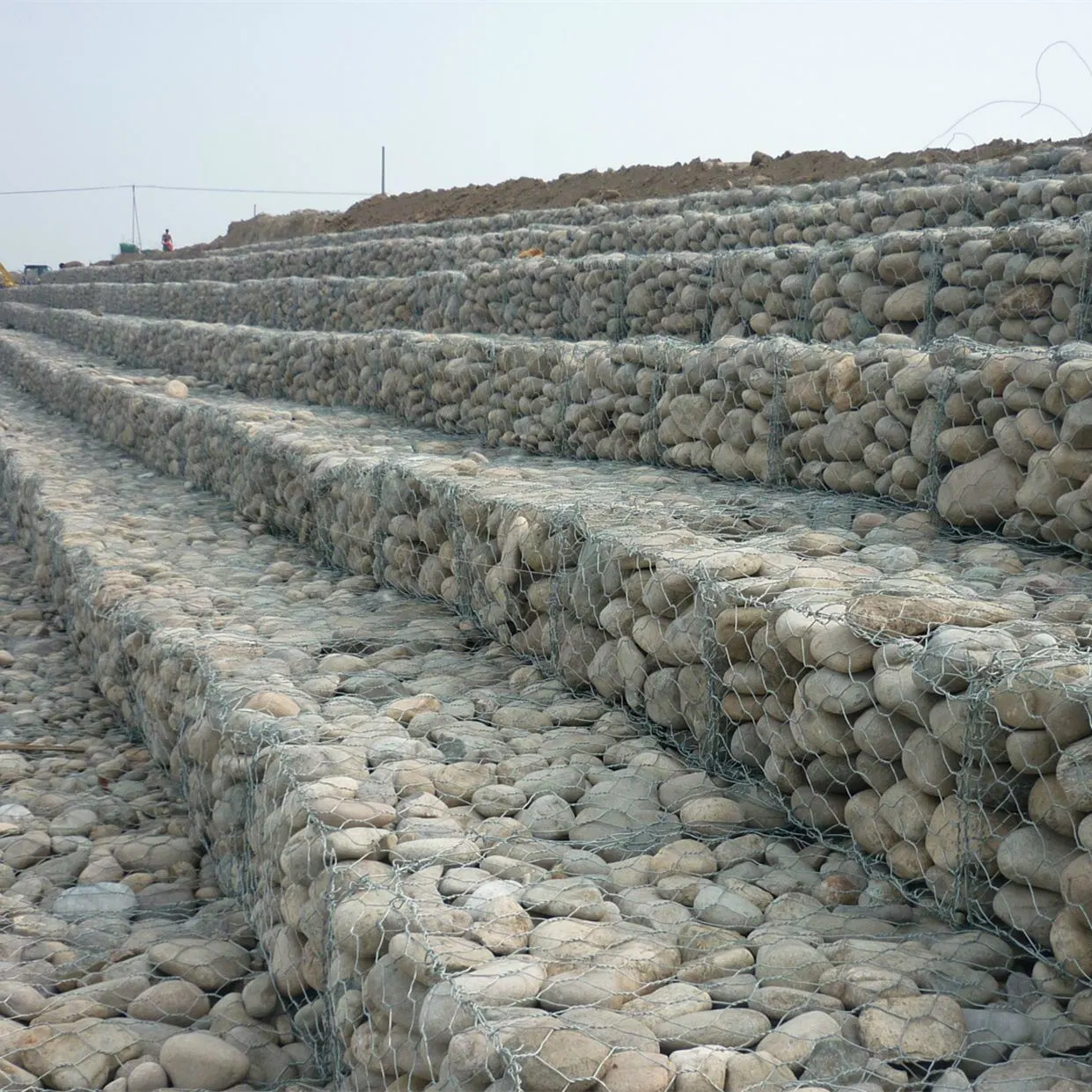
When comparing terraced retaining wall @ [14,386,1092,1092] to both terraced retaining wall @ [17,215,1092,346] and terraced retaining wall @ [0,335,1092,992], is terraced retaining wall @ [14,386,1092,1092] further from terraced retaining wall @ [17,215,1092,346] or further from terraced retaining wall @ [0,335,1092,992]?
terraced retaining wall @ [17,215,1092,346]

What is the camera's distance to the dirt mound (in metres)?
12.9

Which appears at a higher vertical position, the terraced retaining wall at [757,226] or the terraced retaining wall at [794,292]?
the terraced retaining wall at [757,226]

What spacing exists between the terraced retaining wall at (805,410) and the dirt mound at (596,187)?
217 inches

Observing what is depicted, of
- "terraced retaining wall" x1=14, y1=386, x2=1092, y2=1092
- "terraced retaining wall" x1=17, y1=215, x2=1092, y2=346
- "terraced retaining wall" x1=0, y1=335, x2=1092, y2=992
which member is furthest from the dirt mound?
"terraced retaining wall" x1=14, y1=386, x2=1092, y2=1092

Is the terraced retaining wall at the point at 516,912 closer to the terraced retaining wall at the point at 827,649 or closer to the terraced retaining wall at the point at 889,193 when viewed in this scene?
the terraced retaining wall at the point at 827,649

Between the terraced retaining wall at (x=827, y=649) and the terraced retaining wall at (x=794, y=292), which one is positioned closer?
the terraced retaining wall at (x=827, y=649)

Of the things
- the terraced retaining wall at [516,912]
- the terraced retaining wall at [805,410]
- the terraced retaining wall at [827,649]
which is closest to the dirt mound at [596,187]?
the terraced retaining wall at [805,410]

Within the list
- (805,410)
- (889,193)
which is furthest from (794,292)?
(889,193)

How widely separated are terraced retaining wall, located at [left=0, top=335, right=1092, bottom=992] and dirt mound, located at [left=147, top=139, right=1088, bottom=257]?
7.33m

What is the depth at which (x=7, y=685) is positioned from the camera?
5637 mm

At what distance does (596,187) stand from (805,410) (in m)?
14.2

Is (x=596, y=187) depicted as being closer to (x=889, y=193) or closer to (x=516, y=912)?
(x=889, y=193)

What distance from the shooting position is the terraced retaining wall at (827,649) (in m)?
2.06

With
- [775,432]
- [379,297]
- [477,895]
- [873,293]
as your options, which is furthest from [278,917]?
[379,297]
